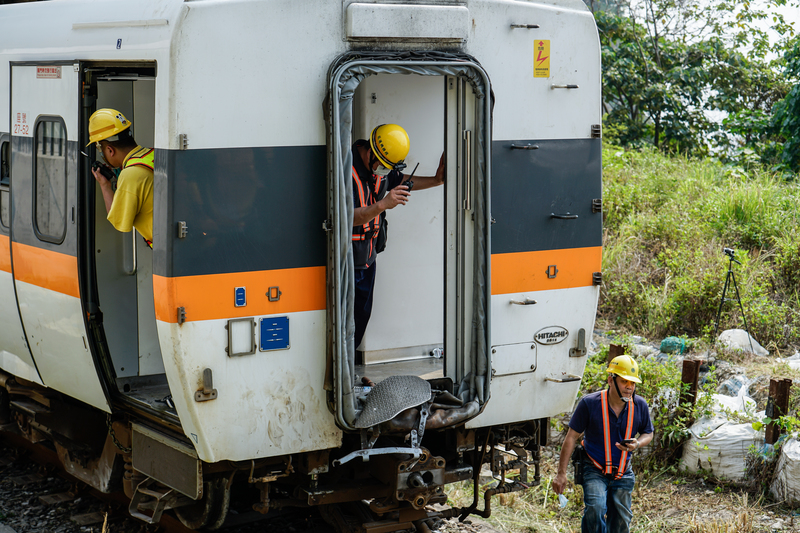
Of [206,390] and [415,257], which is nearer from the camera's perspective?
[206,390]

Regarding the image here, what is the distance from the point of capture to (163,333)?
4.16m

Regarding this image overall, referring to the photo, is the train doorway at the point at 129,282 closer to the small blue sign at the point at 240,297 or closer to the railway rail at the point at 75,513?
the railway rail at the point at 75,513

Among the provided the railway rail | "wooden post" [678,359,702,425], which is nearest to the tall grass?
"wooden post" [678,359,702,425]

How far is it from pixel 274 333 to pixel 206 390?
1.40 ft

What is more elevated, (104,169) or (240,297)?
(104,169)

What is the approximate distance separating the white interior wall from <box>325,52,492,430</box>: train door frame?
775mm

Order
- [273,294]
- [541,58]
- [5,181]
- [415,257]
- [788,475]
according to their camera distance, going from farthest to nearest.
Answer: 1. [788,475]
2. [5,181]
3. [415,257]
4. [541,58]
5. [273,294]

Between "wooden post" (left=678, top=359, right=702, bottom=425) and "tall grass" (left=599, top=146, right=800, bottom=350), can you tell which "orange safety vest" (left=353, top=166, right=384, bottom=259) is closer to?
"wooden post" (left=678, top=359, right=702, bottom=425)

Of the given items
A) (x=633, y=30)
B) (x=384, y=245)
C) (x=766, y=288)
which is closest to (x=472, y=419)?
(x=384, y=245)

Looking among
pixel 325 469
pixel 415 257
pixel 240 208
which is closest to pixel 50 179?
pixel 240 208

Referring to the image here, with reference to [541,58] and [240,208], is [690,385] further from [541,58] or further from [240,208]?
[240,208]

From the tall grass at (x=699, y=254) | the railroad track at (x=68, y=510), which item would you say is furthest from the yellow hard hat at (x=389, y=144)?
the tall grass at (x=699, y=254)

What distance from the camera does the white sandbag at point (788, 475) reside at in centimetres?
583

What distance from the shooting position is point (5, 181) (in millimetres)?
5742
